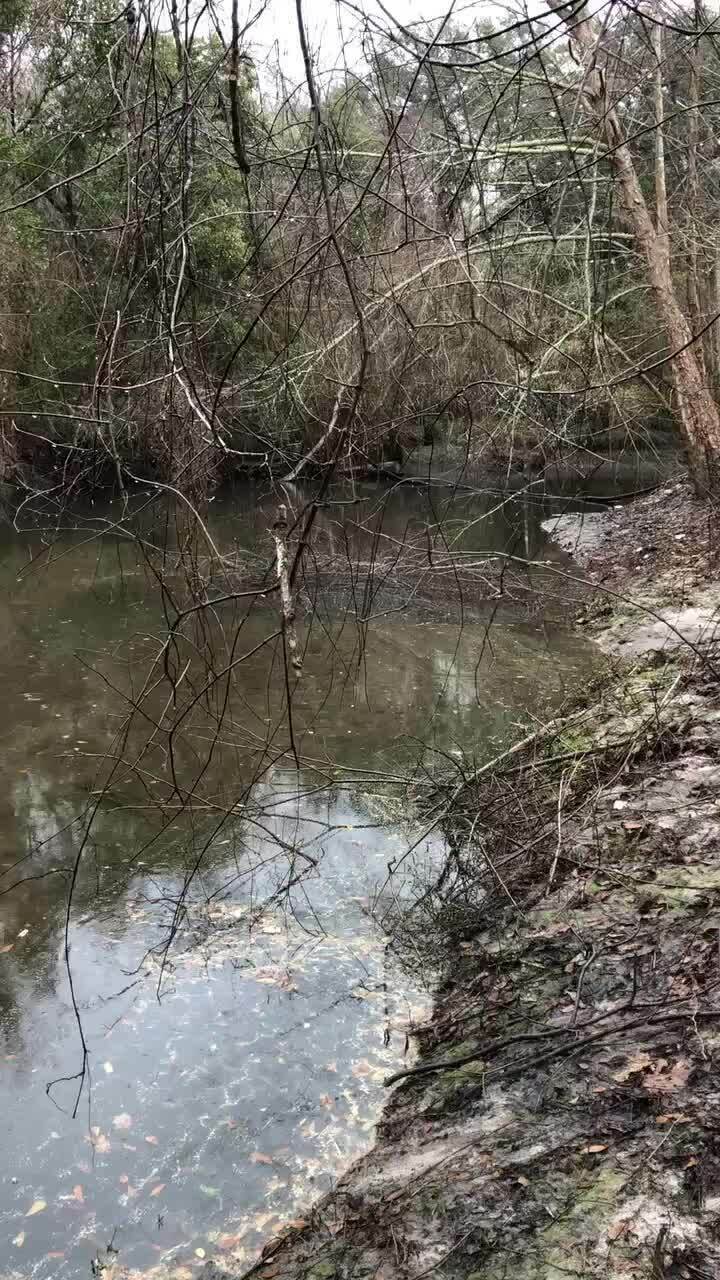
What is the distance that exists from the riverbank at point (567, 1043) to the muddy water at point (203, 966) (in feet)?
1.04

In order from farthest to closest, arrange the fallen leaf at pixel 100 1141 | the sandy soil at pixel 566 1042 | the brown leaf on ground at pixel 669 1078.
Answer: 1. the fallen leaf at pixel 100 1141
2. the brown leaf on ground at pixel 669 1078
3. the sandy soil at pixel 566 1042

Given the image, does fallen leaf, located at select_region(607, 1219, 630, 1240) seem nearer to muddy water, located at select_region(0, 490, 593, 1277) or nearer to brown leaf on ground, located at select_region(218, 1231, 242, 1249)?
muddy water, located at select_region(0, 490, 593, 1277)

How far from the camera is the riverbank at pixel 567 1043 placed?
274 cm

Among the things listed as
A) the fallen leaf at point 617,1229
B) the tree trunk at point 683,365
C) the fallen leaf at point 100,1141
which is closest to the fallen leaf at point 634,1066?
the fallen leaf at point 617,1229

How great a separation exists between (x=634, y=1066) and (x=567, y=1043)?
31 cm

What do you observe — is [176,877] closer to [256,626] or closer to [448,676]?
[448,676]

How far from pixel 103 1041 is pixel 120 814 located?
2.55m

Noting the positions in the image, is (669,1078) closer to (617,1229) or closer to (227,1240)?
(617,1229)

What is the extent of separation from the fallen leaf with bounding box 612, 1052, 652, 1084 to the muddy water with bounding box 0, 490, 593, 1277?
3.77 ft

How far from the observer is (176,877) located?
6.02 metres

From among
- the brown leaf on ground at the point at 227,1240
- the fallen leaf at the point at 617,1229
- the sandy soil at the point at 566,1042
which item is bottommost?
the brown leaf on ground at the point at 227,1240

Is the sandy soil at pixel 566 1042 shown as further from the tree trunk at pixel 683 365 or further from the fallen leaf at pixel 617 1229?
the tree trunk at pixel 683 365

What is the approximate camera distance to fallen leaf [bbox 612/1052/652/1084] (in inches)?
127

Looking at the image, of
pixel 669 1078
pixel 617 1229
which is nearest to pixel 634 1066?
pixel 669 1078
